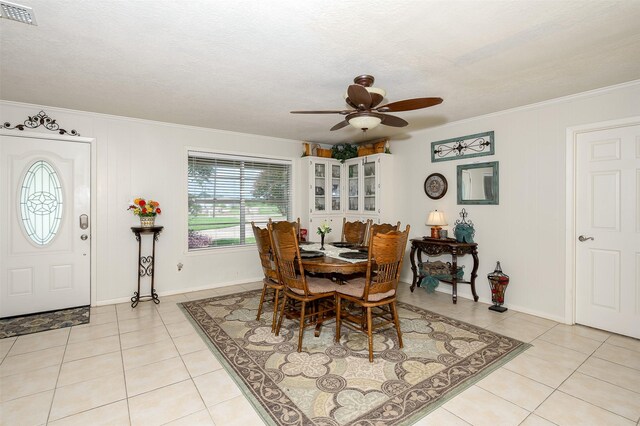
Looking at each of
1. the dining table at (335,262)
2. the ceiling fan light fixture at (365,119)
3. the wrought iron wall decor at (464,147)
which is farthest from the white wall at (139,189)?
the wrought iron wall decor at (464,147)

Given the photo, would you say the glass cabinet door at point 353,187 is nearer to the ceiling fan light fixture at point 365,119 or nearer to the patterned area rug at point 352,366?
the patterned area rug at point 352,366

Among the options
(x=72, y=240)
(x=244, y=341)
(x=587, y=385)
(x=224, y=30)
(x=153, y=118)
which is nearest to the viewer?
(x=224, y=30)

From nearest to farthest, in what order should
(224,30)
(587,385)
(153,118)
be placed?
(224,30) < (587,385) < (153,118)

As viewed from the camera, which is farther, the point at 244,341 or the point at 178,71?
the point at 244,341

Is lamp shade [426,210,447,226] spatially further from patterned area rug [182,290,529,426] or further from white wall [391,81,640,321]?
patterned area rug [182,290,529,426]

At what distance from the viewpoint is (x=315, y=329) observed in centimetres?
314

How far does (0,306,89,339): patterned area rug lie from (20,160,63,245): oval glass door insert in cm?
88

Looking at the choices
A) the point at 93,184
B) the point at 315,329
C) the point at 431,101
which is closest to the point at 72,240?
the point at 93,184

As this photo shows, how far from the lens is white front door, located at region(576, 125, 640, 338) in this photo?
3.04 metres

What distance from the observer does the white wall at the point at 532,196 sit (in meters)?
3.32

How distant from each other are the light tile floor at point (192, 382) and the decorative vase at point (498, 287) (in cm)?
52

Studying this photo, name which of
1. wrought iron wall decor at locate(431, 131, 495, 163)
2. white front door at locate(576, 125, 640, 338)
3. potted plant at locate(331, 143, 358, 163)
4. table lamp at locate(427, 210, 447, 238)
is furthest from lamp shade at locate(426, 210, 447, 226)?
potted plant at locate(331, 143, 358, 163)

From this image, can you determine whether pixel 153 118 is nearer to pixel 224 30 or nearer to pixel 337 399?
pixel 224 30

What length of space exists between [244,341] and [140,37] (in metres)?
2.65
